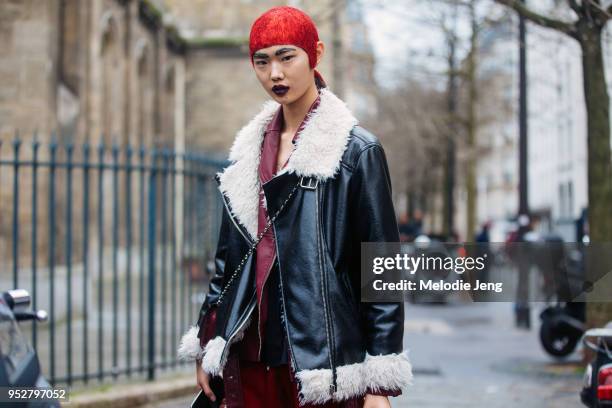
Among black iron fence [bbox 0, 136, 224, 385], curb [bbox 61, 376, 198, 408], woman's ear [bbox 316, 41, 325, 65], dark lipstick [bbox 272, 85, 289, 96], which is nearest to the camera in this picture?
dark lipstick [bbox 272, 85, 289, 96]

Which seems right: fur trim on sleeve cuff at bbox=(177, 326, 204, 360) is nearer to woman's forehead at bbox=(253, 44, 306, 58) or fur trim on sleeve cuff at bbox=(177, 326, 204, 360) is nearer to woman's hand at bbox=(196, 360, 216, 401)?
woman's hand at bbox=(196, 360, 216, 401)

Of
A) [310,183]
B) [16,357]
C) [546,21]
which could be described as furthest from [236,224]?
[546,21]

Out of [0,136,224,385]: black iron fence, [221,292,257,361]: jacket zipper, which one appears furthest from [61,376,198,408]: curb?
[221,292,257,361]: jacket zipper

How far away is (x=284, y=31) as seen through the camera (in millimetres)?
3174

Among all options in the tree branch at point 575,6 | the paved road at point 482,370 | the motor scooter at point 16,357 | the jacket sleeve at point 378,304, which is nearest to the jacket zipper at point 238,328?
the jacket sleeve at point 378,304

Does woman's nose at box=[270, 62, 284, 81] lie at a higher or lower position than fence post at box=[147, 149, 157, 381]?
higher

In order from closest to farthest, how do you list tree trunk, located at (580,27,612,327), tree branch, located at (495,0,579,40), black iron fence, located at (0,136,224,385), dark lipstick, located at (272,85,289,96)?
dark lipstick, located at (272,85,289,96), black iron fence, located at (0,136,224,385), tree branch, located at (495,0,579,40), tree trunk, located at (580,27,612,327)

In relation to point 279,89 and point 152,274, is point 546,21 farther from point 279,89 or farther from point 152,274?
point 279,89

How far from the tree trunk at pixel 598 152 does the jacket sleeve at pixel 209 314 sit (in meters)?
6.35

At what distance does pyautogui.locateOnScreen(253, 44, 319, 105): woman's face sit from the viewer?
319 cm

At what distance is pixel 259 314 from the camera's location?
10.3 feet

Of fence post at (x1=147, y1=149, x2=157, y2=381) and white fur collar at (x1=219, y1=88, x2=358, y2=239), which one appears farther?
fence post at (x1=147, y1=149, x2=157, y2=381)

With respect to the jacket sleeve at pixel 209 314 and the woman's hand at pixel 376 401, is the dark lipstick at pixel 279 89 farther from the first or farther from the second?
the woman's hand at pixel 376 401

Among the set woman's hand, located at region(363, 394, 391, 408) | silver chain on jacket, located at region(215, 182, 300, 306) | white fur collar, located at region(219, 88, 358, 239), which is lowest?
woman's hand, located at region(363, 394, 391, 408)
